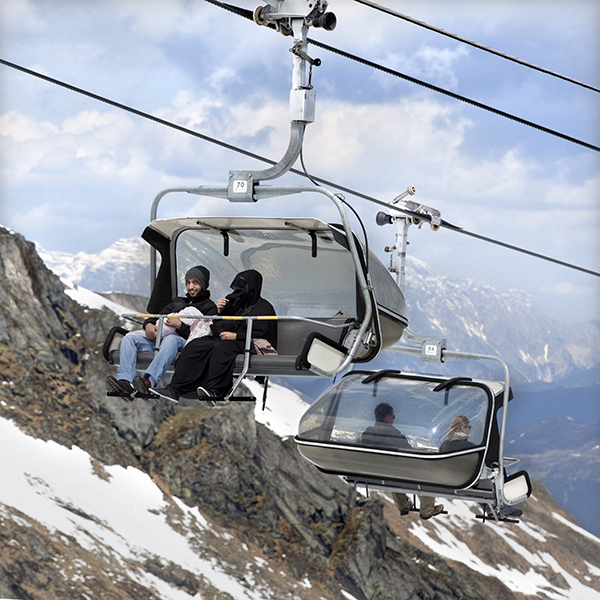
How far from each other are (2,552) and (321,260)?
113ft

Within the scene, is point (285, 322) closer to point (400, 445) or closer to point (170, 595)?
point (400, 445)

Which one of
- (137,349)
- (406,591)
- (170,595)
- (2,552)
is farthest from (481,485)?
A: (406,591)

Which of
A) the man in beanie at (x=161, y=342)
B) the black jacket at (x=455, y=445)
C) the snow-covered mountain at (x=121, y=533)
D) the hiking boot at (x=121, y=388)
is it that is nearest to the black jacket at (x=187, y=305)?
the man in beanie at (x=161, y=342)

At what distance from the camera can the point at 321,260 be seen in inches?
452

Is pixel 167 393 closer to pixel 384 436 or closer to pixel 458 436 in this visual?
pixel 384 436

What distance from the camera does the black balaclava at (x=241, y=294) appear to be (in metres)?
11.1

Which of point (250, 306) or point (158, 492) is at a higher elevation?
point (250, 306)

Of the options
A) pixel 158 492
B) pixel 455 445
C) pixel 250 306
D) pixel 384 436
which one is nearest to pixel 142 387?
pixel 250 306

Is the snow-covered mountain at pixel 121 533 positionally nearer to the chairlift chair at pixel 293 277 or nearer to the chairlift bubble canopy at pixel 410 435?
the chairlift chair at pixel 293 277

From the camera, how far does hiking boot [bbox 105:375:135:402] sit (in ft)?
35.4

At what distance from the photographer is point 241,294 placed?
1114 cm

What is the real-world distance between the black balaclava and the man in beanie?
9.8 inches

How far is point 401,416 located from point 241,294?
81.1 inches

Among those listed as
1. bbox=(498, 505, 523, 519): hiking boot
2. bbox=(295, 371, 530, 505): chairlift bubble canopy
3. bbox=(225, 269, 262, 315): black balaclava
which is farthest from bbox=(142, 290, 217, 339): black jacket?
bbox=(498, 505, 523, 519): hiking boot
